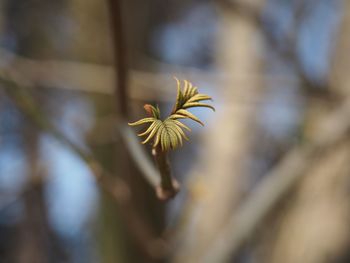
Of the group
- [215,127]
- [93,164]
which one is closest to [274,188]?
[93,164]

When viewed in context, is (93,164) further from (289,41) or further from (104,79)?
(104,79)

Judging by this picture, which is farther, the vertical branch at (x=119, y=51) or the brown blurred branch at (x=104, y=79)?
the brown blurred branch at (x=104, y=79)

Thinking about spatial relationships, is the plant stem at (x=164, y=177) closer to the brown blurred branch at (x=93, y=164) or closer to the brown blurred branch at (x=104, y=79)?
the brown blurred branch at (x=93, y=164)

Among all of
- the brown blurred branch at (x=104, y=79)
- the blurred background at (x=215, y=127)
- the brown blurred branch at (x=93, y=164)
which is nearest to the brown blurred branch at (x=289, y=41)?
the blurred background at (x=215, y=127)

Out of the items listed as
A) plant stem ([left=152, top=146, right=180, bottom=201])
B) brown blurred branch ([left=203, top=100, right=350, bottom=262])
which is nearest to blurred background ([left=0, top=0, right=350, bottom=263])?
brown blurred branch ([left=203, top=100, right=350, bottom=262])

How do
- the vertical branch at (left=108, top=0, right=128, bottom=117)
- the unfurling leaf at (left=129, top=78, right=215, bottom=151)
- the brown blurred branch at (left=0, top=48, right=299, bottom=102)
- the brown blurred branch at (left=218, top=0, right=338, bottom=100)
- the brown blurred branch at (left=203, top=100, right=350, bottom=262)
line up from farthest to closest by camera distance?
the brown blurred branch at (left=0, top=48, right=299, bottom=102) → the brown blurred branch at (left=218, top=0, right=338, bottom=100) → the brown blurred branch at (left=203, top=100, right=350, bottom=262) → the vertical branch at (left=108, top=0, right=128, bottom=117) → the unfurling leaf at (left=129, top=78, right=215, bottom=151)

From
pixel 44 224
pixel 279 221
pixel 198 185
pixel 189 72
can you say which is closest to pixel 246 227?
pixel 198 185

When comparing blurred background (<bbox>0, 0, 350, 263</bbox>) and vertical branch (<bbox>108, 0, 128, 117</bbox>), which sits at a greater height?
blurred background (<bbox>0, 0, 350, 263</bbox>)

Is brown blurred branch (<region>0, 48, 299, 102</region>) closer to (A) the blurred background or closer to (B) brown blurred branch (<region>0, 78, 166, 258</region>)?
(A) the blurred background

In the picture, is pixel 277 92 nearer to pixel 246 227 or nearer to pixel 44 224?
pixel 246 227
